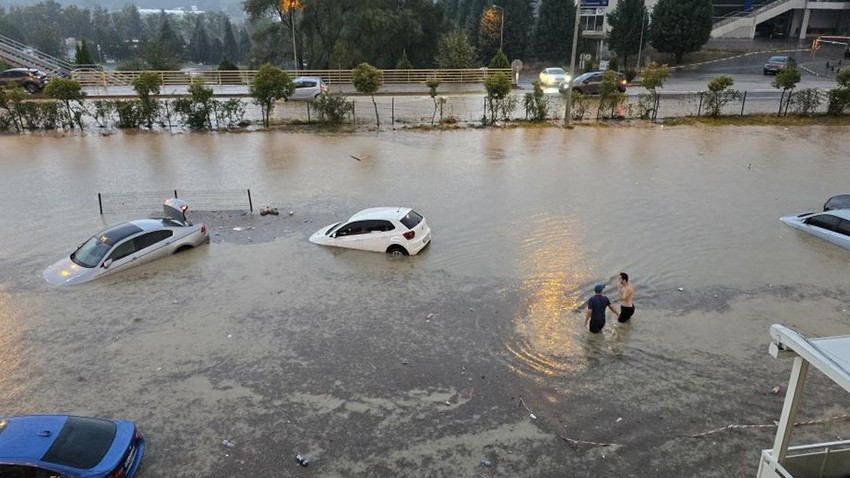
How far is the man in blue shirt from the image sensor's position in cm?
1124

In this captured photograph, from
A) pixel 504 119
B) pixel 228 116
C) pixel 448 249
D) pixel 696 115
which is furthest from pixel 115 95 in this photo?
pixel 696 115

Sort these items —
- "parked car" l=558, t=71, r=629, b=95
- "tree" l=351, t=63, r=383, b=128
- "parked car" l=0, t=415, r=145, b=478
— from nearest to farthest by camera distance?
"parked car" l=0, t=415, r=145, b=478 < "tree" l=351, t=63, r=383, b=128 < "parked car" l=558, t=71, r=629, b=95

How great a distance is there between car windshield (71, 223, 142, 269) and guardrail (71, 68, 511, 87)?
33456 mm

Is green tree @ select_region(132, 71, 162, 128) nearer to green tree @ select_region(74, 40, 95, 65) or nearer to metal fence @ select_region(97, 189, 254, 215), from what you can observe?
metal fence @ select_region(97, 189, 254, 215)

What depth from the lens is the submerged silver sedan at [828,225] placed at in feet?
51.3

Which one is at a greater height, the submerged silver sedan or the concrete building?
the concrete building

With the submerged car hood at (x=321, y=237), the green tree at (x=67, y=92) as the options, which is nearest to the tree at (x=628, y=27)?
the green tree at (x=67, y=92)

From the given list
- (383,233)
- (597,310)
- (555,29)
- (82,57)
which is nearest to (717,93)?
(383,233)

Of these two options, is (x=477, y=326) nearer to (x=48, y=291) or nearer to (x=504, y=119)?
(x=48, y=291)

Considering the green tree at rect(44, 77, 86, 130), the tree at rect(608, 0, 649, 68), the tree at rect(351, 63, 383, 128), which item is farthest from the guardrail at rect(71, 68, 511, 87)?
the tree at rect(608, 0, 649, 68)

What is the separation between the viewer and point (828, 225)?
16.1 meters

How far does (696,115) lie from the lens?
3416 centimetres

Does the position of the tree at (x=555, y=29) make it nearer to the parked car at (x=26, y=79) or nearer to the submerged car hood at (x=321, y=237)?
the parked car at (x=26, y=79)

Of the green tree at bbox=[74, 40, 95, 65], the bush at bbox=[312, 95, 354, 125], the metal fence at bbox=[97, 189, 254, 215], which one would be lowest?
the metal fence at bbox=[97, 189, 254, 215]
